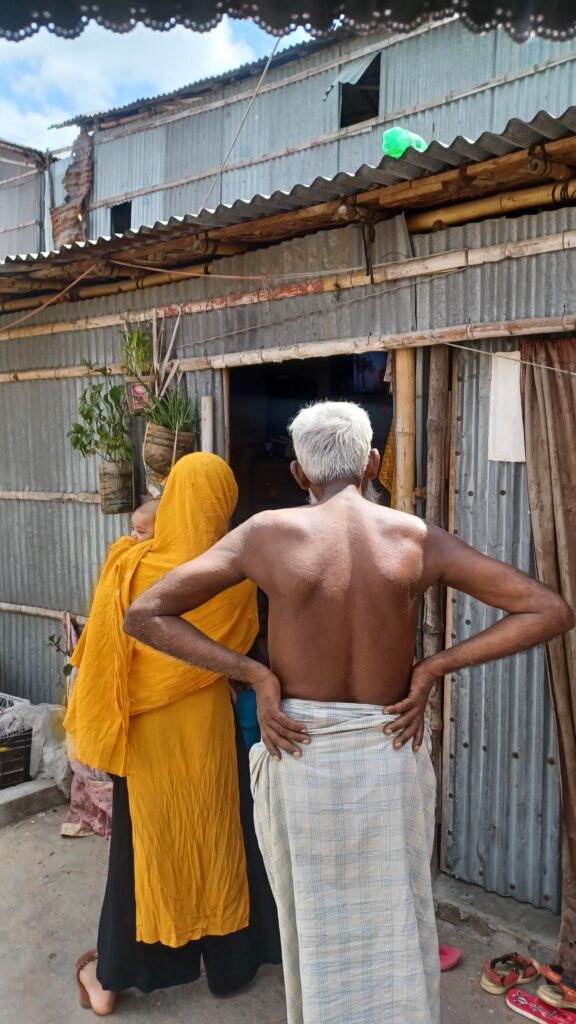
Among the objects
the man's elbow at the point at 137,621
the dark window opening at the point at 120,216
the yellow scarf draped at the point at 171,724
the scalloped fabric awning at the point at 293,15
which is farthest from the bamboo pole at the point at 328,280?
the dark window opening at the point at 120,216

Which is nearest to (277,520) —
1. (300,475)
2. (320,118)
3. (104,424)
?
(300,475)

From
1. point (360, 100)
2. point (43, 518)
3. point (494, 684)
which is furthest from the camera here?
point (360, 100)

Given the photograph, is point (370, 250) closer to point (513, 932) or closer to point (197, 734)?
point (197, 734)

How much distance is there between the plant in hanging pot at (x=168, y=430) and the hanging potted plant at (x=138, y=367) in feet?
0.35

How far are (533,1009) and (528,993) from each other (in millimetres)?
129

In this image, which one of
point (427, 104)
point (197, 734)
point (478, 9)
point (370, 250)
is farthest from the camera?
point (427, 104)

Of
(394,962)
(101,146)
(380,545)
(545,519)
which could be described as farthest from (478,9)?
(101,146)

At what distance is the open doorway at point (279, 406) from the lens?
575cm

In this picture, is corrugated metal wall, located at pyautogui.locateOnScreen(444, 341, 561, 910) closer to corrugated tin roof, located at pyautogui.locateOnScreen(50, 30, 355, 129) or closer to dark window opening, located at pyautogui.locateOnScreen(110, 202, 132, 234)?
corrugated tin roof, located at pyautogui.locateOnScreen(50, 30, 355, 129)

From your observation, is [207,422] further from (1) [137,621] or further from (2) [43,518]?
(1) [137,621]

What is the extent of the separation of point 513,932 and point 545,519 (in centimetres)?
204

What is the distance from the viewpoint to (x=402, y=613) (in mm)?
2258

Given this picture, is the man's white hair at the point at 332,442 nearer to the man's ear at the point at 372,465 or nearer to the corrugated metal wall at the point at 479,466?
the man's ear at the point at 372,465

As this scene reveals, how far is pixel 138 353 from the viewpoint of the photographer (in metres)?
4.98
